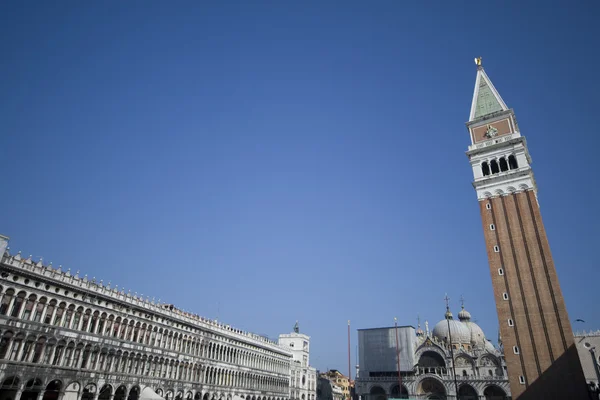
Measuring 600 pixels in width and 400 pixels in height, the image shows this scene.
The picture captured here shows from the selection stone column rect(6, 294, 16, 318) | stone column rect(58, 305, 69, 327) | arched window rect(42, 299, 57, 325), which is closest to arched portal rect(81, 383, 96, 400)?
stone column rect(58, 305, 69, 327)

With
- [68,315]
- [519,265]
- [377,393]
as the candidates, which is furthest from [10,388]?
[377,393]

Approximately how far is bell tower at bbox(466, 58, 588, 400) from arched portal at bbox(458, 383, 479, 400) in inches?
1025

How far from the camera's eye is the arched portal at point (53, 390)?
3247cm

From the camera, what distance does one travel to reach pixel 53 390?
32875mm

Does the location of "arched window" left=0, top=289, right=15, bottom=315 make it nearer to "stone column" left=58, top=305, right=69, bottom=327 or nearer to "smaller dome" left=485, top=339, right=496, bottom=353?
"stone column" left=58, top=305, right=69, bottom=327

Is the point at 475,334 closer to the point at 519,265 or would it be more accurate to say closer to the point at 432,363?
the point at 432,363

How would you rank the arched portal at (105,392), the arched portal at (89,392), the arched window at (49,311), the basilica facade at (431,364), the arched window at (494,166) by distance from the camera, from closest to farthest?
the arched window at (49,311) → the arched portal at (89,392) → the arched portal at (105,392) → the arched window at (494,166) → the basilica facade at (431,364)

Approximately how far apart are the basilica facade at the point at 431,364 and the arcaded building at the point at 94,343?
3420 centimetres

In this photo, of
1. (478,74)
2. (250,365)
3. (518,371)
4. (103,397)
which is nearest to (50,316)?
(103,397)

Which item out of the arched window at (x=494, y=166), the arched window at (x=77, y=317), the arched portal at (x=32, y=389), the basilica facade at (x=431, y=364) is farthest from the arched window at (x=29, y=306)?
the basilica facade at (x=431, y=364)

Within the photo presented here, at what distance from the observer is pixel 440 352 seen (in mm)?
73062

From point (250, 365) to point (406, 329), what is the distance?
105 feet

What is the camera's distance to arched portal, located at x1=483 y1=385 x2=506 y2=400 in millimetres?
65562

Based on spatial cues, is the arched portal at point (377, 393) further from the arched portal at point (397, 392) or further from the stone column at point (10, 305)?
the stone column at point (10, 305)
